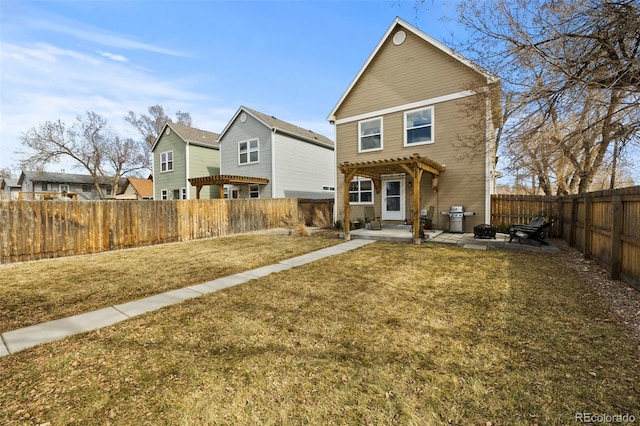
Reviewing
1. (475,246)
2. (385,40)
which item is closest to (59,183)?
(385,40)

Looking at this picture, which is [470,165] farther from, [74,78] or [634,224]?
[74,78]

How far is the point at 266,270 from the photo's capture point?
5977 mm

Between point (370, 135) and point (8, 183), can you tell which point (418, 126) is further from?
point (8, 183)

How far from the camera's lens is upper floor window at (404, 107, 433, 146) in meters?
11.5

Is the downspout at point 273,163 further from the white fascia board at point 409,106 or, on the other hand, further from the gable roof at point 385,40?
the white fascia board at point 409,106

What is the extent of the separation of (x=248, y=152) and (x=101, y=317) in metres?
15.7

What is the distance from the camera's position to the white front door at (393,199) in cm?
1243

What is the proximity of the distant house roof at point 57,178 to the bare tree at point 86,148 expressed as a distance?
5.44 m

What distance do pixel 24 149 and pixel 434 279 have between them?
125ft

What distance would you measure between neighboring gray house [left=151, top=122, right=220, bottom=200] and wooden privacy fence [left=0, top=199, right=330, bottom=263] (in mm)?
9257

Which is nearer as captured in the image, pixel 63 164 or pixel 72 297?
pixel 72 297

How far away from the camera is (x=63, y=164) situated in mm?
29531

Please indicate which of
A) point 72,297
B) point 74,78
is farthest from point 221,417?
point 74,78

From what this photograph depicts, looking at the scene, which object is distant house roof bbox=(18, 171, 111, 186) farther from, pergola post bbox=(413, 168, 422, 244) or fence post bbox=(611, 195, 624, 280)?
fence post bbox=(611, 195, 624, 280)
